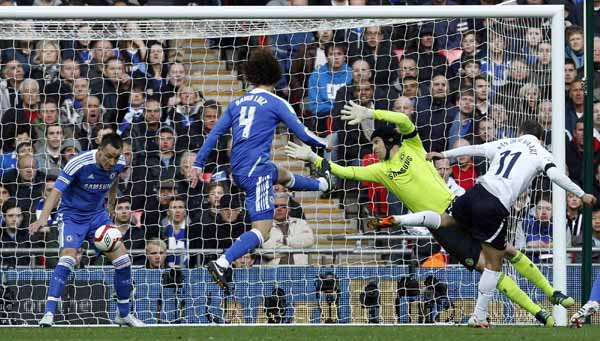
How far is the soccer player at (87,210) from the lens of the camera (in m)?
12.7

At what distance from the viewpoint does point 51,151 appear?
15234 millimetres

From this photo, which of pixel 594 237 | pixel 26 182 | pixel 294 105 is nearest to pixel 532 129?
pixel 594 237

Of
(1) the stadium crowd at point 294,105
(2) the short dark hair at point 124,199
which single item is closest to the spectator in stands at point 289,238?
(1) the stadium crowd at point 294,105

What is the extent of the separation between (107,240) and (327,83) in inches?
152

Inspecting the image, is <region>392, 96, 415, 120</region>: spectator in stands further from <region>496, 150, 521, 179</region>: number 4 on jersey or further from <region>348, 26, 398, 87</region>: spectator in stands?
<region>496, 150, 521, 179</region>: number 4 on jersey

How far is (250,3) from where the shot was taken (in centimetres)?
1830

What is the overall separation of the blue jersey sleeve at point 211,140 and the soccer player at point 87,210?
1.04 m

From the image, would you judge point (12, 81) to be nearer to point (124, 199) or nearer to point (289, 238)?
point (124, 199)

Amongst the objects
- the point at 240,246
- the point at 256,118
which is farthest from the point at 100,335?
the point at 256,118

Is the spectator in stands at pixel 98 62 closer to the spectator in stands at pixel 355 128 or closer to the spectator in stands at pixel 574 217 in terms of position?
the spectator in stands at pixel 355 128

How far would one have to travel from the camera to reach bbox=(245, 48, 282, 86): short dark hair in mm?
12438

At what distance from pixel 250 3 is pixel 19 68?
392 cm

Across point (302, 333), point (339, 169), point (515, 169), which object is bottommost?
point (302, 333)

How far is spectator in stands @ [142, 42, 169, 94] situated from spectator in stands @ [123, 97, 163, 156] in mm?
196
